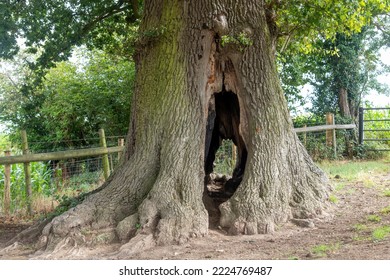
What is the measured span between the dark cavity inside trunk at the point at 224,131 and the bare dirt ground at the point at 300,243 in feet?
6.57

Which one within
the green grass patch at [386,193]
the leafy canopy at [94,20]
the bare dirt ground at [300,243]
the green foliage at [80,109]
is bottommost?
the bare dirt ground at [300,243]

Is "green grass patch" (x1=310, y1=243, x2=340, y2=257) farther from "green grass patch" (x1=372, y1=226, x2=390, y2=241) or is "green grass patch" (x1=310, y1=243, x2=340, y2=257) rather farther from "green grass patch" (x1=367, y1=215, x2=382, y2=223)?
"green grass patch" (x1=367, y1=215, x2=382, y2=223)

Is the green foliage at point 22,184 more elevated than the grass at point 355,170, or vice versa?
the green foliage at point 22,184

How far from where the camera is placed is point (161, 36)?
802 cm

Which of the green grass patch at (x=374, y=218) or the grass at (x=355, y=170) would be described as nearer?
the green grass patch at (x=374, y=218)

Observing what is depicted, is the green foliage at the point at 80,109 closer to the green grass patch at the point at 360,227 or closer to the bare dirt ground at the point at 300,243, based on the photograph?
the bare dirt ground at the point at 300,243

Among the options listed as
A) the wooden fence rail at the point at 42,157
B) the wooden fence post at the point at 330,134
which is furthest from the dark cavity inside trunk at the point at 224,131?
the wooden fence post at the point at 330,134

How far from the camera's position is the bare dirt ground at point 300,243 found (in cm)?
582

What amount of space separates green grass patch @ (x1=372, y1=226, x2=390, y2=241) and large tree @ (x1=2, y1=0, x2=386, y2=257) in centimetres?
139

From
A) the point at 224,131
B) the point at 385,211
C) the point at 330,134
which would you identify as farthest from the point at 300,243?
the point at 330,134

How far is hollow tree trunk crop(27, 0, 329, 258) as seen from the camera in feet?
23.0

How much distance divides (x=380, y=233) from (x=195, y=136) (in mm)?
3144

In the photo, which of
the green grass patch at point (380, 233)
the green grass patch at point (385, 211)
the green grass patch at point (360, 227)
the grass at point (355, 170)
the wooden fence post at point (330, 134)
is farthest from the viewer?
the wooden fence post at point (330, 134)

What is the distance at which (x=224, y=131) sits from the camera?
9.30 metres
